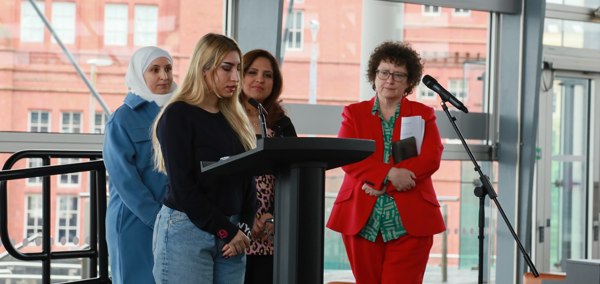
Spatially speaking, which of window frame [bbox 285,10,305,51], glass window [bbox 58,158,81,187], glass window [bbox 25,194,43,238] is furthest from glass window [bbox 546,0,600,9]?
glass window [bbox 25,194,43,238]

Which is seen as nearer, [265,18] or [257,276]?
[257,276]

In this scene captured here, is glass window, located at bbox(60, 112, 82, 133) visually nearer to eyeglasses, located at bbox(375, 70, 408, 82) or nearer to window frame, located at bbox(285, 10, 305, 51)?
window frame, located at bbox(285, 10, 305, 51)

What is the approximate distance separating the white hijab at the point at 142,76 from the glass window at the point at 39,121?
1.40 metres

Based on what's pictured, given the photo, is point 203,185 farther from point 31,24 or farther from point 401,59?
point 31,24

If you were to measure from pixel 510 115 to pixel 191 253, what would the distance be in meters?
3.64

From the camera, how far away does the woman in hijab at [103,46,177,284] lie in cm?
203

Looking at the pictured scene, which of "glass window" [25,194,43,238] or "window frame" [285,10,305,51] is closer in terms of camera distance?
"glass window" [25,194,43,238]

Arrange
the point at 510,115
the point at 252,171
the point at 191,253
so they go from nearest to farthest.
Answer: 1. the point at 252,171
2. the point at 191,253
3. the point at 510,115

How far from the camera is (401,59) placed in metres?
2.66

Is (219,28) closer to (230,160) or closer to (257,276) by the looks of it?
(257,276)

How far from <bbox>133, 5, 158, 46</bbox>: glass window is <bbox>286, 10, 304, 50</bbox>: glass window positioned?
97 centimetres

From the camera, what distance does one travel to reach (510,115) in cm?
449

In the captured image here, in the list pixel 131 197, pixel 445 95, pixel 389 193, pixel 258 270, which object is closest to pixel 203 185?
pixel 131 197

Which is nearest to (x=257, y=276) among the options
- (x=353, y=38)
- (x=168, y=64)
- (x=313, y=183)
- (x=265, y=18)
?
Result: (x=168, y=64)
